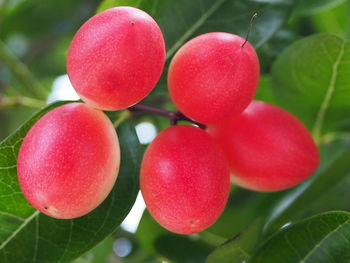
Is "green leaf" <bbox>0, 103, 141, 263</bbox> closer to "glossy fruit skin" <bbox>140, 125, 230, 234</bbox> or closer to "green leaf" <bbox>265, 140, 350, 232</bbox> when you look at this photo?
"glossy fruit skin" <bbox>140, 125, 230, 234</bbox>

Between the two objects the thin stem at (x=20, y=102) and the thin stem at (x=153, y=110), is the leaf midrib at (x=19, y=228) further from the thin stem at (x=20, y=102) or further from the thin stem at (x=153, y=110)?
the thin stem at (x=20, y=102)

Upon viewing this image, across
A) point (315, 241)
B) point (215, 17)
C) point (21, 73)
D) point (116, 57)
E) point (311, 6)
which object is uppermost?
point (116, 57)

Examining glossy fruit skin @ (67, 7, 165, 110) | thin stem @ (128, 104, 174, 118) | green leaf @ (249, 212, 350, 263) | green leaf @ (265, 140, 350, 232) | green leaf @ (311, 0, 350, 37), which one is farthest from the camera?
green leaf @ (311, 0, 350, 37)

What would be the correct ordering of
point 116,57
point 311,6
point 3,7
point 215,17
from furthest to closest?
point 3,7
point 311,6
point 215,17
point 116,57

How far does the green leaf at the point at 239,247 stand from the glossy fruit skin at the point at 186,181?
0.47ft

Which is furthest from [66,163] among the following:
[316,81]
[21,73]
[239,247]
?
[21,73]

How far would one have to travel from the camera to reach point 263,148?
1134mm

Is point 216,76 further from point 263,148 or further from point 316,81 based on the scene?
point 316,81

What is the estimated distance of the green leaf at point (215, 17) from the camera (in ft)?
4.21

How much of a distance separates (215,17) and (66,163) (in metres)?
→ 0.54

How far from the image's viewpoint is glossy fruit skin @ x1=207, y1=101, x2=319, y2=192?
1134 millimetres

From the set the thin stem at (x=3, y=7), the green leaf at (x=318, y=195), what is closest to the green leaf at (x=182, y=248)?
the green leaf at (x=318, y=195)

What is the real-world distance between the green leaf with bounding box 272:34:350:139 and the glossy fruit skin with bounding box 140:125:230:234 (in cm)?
40

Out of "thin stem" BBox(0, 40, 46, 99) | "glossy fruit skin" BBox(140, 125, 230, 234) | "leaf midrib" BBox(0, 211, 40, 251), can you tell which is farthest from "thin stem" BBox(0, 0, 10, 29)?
"glossy fruit skin" BBox(140, 125, 230, 234)
